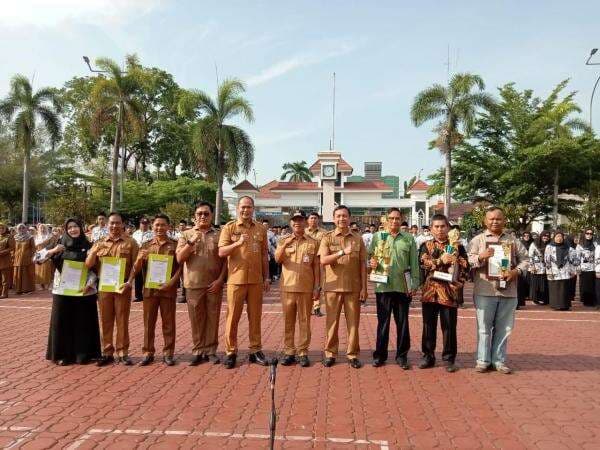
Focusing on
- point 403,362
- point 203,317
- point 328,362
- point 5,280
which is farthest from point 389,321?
point 5,280

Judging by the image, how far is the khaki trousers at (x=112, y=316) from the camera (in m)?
6.31

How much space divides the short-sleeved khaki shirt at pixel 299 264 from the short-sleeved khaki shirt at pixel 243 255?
1.04 feet

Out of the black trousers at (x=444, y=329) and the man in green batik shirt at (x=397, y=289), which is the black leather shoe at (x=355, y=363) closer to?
the man in green batik shirt at (x=397, y=289)

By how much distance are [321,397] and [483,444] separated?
5.29 feet

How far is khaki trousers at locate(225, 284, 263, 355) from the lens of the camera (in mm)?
6172

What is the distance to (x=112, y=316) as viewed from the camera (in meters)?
6.38

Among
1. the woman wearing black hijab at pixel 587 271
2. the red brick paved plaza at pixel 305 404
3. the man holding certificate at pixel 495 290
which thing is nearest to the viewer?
the red brick paved plaza at pixel 305 404

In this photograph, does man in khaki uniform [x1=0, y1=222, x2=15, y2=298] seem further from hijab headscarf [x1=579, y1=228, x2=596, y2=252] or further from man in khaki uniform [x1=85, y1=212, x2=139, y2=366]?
hijab headscarf [x1=579, y1=228, x2=596, y2=252]

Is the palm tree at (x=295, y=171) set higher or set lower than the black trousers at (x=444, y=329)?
higher

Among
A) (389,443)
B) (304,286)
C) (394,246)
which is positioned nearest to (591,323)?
(394,246)

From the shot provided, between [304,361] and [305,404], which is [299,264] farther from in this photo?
[305,404]

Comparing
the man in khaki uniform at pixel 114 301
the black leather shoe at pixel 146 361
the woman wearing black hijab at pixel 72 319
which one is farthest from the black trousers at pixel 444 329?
the woman wearing black hijab at pixel 72 319

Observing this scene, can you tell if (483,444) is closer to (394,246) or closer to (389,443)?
(389,443)

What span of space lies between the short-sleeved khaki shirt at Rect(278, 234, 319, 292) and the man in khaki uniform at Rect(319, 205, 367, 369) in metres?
0.14
